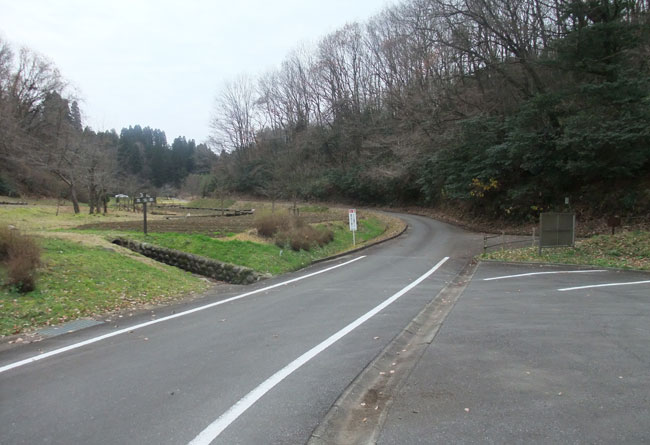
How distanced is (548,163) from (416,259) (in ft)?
47.6

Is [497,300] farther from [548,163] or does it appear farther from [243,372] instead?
[548,163]

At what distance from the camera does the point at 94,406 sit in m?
4.32

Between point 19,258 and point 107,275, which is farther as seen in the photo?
point 107,275

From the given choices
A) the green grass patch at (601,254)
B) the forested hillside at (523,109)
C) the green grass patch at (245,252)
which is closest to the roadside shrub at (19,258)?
the green grass patch at (245,252)

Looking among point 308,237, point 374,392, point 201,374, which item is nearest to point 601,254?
point 308,237

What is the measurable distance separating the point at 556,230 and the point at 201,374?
1752 centimetres

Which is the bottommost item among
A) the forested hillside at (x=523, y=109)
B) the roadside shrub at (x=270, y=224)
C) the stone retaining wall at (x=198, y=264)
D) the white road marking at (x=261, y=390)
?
the stone retaining wall at (x=198, y=264)

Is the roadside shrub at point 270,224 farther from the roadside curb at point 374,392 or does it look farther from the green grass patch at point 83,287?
the roadside curb at point 374,392

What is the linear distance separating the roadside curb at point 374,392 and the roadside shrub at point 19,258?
7.94 meters

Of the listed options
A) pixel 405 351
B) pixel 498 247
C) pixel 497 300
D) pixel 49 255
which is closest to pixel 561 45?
pixel 498 247

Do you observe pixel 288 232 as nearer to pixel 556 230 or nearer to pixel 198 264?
pixel 198 264

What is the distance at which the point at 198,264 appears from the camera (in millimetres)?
16375

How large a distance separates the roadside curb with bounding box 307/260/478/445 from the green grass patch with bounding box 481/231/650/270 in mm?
11729

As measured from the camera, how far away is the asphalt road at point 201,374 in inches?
151
